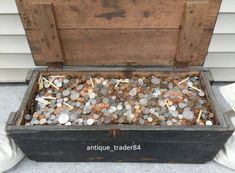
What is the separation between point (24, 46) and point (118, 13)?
65cm

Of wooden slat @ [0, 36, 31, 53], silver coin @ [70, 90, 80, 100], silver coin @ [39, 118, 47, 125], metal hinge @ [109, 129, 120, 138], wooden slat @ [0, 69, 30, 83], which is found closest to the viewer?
metal hinge @ [109, 129, 120, 138]

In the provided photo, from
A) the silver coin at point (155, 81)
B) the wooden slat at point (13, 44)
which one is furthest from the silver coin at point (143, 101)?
the wooden slat at point (13, 44)

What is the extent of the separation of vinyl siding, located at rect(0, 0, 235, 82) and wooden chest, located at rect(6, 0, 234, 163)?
0.82ft

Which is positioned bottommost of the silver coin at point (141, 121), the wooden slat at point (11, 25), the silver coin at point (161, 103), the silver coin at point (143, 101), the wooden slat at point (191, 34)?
the silver coin at point (141, 121)

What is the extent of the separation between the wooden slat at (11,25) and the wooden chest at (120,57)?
252 mm

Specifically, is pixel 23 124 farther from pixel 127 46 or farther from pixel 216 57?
pixel 216 57

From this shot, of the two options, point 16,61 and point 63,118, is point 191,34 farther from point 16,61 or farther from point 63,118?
point 16,61

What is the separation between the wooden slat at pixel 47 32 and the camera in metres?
1.00

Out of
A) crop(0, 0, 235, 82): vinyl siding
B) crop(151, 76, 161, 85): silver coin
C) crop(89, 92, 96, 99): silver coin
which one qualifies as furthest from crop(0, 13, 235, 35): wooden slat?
crop(89, 92, 96, 99): silver coin

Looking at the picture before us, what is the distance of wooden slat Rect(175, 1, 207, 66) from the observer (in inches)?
38.8

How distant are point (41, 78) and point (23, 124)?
0.27 m

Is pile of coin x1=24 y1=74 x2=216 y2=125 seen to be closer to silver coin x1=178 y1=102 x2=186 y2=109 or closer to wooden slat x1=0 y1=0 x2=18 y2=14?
silver coin x1=178 y1=102 x2=186 y2=109

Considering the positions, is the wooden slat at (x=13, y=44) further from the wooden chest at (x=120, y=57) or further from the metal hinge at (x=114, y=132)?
the metal hinge at (x=114, y=132)

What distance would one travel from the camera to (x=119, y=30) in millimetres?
1078
